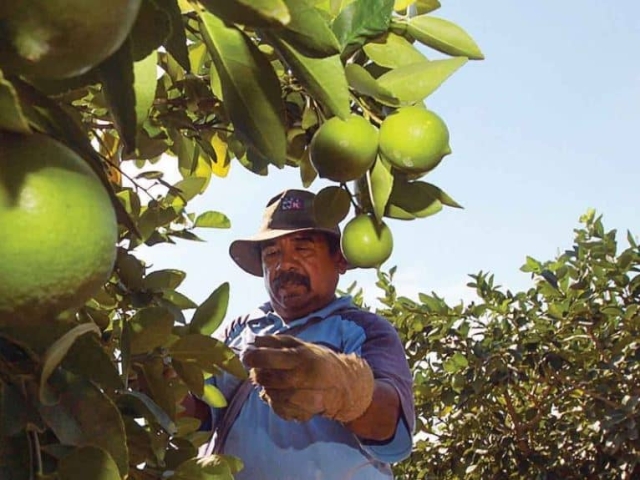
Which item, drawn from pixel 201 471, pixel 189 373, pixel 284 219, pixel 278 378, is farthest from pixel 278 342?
pixel 284 219

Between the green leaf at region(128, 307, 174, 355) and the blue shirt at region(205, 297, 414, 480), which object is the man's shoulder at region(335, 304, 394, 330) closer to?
the blue shirt at region(205, 297, 414, 480)

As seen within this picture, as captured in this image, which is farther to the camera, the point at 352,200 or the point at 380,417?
the point at 380,417

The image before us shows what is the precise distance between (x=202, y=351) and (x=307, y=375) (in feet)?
1.54

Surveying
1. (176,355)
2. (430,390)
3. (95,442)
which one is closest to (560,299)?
(430,390)

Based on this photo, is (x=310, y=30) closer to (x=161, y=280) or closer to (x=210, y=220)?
(x=161, y=280)

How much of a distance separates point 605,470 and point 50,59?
4.84 metres

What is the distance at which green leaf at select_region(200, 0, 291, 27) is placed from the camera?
2.10 feet

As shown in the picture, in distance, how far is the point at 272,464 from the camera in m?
2.40

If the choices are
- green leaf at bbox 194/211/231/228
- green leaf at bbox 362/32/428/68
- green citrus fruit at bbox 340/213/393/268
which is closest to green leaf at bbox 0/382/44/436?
green citrus fruit at bbox 340/213/393/268

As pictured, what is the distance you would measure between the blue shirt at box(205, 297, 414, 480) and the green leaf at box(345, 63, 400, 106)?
1257 mm

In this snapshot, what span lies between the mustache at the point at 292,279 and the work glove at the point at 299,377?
32.1 inches

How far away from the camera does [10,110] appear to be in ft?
1.82

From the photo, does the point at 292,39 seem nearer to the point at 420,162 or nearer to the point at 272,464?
the point at 420,162

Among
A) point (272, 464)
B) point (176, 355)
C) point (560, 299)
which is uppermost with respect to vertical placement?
point (176, 355)
